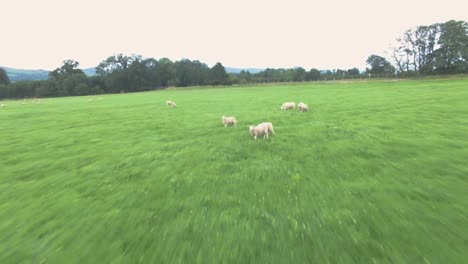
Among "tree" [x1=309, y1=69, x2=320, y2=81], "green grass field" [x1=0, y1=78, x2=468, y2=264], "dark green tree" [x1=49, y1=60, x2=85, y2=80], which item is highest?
"dark green tree" [x1=49, y1=60, x2=85, y2=80]

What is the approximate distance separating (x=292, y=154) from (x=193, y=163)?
3731mm

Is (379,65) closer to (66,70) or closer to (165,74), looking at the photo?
(165,74)

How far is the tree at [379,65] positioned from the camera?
102 m

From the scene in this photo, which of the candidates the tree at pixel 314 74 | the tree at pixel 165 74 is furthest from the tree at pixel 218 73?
the tree at pixel 314 74

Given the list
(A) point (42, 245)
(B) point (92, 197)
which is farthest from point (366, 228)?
(B) point (92, 197)

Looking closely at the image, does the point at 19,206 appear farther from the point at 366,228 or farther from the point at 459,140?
the point at 459,140

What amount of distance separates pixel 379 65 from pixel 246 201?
5006 inches

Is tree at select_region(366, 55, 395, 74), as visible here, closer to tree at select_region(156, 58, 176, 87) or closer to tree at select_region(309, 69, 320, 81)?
tree at select_region(309, 69, 320, 81)

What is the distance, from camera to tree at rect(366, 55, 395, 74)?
102 m

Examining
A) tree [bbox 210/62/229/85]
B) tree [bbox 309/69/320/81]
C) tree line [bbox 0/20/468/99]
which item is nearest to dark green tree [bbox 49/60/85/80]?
tree line [bbox 0/20/468/99]

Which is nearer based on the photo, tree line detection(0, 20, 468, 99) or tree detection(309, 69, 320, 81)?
tree line detection(0, 20, 468, 99)

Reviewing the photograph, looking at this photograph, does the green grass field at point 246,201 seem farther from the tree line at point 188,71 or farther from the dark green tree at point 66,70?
the dark green tree at point 66,70

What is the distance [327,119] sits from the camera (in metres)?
14.6

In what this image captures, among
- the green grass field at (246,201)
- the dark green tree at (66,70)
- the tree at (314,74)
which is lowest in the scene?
the green grass field at (246,201)
